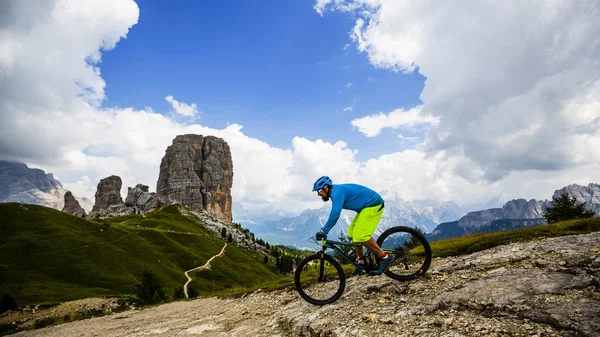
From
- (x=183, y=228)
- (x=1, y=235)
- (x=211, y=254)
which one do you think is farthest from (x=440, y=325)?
(x=183, y=228)

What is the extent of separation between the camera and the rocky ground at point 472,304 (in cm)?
633

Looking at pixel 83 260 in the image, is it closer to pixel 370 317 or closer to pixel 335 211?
pixel 335 211

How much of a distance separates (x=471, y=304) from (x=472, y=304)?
2cm

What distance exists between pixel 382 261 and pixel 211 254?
4789 inches

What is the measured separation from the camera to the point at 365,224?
A: 10.1 meters

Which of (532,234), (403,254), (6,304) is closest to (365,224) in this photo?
(403,254)

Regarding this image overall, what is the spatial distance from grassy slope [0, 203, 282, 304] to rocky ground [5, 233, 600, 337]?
35.0 metres

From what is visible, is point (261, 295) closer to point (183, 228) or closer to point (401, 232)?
point (401, 232)

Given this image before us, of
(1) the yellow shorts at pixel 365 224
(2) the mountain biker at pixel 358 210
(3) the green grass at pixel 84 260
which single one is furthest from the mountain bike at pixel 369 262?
(3) the green grass at pixel 84 260

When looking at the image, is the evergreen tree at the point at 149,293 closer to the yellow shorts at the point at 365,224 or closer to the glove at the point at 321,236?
the glove at the point at 321,236

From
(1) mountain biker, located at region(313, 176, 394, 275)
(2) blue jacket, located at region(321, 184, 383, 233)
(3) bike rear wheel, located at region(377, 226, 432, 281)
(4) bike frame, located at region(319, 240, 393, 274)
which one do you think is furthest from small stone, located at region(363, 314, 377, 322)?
(2) blue jacket, located at region(321, 184, 383, 233)

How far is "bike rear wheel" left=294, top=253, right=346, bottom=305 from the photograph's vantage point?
34.6ft

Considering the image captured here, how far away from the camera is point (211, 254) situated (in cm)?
12069

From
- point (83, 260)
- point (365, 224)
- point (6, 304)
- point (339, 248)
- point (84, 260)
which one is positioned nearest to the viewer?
point (365, 224)
